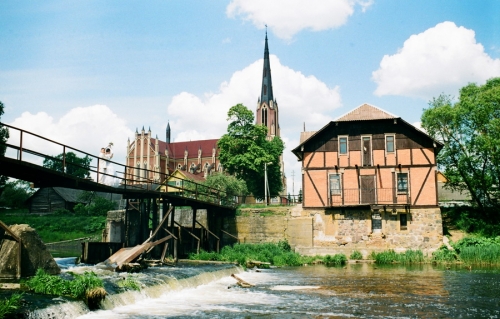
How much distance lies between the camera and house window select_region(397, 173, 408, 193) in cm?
3328

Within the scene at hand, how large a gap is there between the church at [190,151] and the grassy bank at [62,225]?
29894mm

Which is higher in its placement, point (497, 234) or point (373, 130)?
point (373, 130)

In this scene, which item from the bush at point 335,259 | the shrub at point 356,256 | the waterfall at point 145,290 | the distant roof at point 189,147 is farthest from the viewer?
the distant roof at point 189,147

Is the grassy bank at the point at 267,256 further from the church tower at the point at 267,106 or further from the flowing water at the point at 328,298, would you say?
the church tower at the point at 267,106

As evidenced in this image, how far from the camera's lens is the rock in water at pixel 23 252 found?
51.0 feet

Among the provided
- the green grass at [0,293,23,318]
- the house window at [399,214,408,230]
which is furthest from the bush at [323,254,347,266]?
the green grass at [0,293,23,318]

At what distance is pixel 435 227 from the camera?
105 ft

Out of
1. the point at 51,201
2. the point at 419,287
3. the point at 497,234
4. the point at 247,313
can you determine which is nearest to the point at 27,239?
the point at 247,313

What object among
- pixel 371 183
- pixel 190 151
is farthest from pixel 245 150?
pixel 190 151

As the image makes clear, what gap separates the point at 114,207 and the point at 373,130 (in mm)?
32431

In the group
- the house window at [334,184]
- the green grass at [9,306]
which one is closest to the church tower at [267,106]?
the house window at [334,184]

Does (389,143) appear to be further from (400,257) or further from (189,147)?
(189,147)

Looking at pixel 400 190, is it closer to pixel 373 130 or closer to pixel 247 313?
pixel 373 130

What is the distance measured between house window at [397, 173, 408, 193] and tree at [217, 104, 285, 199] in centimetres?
2245
